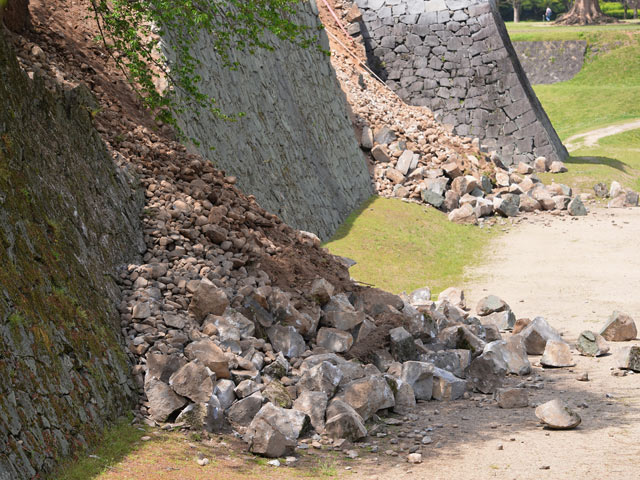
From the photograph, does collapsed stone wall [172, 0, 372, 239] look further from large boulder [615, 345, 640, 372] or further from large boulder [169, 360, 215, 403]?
large boulder [615, 345, 640, 372]

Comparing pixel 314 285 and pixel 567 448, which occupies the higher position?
pixel 314 285

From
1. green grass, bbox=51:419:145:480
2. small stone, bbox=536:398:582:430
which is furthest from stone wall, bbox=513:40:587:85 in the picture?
green grass, bbox=51:419:145:480

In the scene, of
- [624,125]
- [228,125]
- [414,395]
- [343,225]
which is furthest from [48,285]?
[624,125]

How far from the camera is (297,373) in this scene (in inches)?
300

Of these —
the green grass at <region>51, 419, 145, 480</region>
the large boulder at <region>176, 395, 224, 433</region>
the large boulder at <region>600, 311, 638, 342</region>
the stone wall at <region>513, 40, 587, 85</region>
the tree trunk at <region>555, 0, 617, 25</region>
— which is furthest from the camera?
the tree trunk at <region>555, 0, 617, 25</region>

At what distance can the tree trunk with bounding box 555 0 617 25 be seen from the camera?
5075cm

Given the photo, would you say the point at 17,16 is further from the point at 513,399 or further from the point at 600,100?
the point at 600,100

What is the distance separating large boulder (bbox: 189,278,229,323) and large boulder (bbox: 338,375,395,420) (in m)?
1.52

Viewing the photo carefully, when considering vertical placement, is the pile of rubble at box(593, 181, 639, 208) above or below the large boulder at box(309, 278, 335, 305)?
below

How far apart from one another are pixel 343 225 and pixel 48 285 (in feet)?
37.7

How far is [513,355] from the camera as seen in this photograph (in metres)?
9.30

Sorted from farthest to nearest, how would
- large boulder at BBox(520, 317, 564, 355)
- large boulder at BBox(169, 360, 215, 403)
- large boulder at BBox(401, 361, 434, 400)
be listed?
large boulder at BBox(520, 317, 564, 355) < large boulder at BBox(401, 361, 434, 400) < large boulder at BBox(169, 360, 215, 403)

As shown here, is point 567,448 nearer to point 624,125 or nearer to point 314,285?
point 314,285

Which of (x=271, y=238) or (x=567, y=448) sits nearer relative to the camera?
(x=567, y=448)
